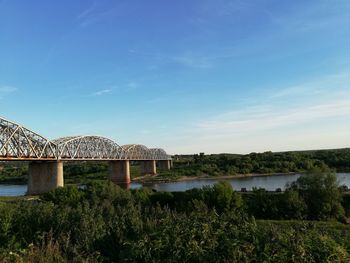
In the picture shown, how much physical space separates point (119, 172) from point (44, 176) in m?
47.9

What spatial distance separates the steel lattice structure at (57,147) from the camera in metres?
83.4

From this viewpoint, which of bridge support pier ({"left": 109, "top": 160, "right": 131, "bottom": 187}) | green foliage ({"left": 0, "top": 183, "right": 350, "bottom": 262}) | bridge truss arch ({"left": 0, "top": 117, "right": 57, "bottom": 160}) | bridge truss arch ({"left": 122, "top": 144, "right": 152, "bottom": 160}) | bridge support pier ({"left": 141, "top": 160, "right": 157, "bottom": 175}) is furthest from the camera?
bridge support pier ({"left": 141, "top": 160, "right": 157, "bottom": 175})

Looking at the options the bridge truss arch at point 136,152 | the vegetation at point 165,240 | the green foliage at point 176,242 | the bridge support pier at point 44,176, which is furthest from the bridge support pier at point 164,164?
the green foliage at point 176,242

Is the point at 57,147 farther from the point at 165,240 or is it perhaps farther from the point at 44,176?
the point at 165,240

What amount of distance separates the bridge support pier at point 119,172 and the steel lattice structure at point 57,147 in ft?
8.03

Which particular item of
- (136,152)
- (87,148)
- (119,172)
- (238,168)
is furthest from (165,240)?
(136,152)

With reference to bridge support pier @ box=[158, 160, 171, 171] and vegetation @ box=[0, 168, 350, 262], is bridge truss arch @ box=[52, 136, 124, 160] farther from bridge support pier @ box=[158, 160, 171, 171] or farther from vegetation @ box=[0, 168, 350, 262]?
vegetation @ box=[0, 168, 350, 262]

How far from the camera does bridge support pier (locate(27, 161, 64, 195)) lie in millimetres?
83812

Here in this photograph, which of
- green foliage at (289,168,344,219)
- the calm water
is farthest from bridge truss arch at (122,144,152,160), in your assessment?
green foliage at (289,168,344,219)

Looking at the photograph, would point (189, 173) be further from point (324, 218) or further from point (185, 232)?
point (185, 232)

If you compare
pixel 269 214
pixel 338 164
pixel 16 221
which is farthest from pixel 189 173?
pixel 16 221

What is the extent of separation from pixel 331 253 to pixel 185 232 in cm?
319

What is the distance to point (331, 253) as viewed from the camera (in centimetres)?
762

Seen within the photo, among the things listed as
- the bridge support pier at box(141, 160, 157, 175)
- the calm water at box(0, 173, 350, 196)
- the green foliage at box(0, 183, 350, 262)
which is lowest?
the calm water at box(0, 173, 350, 196)
